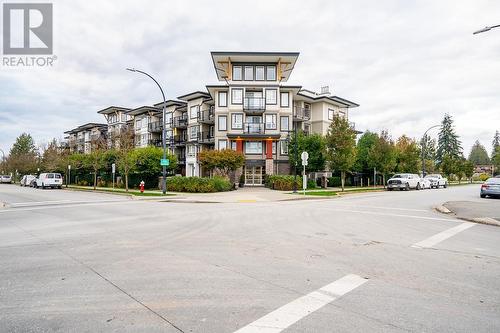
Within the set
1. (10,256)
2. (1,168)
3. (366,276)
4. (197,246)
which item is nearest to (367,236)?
(366,276)

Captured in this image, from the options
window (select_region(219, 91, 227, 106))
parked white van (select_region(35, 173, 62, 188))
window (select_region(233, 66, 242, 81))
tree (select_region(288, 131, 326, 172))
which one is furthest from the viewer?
window (select_region(219, 91, 227, 106))

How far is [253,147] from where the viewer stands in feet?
128

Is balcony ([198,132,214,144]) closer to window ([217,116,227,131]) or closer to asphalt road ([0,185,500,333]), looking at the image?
window ([217,116,227,131])

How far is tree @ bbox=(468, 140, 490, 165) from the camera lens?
5389 inches

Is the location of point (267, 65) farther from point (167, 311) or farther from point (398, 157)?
point (167, 311)

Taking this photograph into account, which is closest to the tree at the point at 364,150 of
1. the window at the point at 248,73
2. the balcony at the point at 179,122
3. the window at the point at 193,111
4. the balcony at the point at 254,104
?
the balcony at the point at 254,104

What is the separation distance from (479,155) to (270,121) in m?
141

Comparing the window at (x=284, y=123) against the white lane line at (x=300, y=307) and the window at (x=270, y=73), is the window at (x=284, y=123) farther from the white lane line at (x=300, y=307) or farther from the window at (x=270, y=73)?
the white lane line at (x=300, y=307)

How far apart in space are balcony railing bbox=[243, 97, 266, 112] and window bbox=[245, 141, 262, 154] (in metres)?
4.03

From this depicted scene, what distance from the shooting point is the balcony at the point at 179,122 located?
48.8m

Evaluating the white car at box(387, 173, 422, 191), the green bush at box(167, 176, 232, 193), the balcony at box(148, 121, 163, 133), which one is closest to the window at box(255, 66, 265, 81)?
the green bush at box(167, 176, 232, 193)

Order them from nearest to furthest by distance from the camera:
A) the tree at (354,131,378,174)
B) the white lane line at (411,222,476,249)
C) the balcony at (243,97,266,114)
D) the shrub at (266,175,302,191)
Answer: the white lane line at (411,222,476,249) → the shrub at (266,175,302,191) → the balcony at (243,97,266,114) → the tree at (354,131,378,174)

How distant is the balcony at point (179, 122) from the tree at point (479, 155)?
13558 centimetres

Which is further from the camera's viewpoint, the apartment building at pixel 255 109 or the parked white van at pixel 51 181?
the parked white van at pixel 51 181
